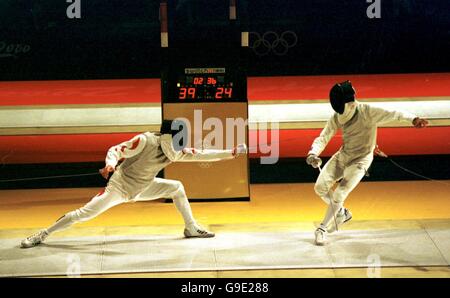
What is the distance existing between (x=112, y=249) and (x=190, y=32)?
4.29m

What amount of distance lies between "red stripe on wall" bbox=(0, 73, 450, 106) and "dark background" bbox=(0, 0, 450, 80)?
5.7 inches

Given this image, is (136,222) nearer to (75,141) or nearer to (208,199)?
(208,199)

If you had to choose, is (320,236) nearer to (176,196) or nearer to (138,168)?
(176,196)

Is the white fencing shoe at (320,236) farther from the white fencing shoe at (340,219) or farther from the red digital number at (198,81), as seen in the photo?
the red digital number at (198,81)

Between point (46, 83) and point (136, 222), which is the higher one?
point (46, 83)

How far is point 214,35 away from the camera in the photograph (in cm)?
1188

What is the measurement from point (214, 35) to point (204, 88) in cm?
217

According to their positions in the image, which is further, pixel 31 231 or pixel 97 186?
pixel 97 186
